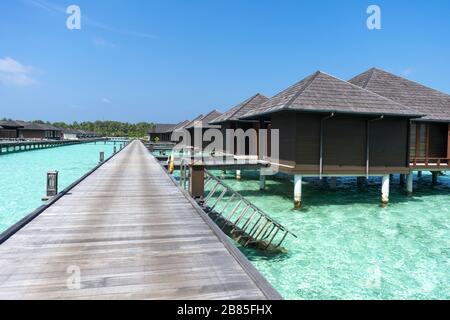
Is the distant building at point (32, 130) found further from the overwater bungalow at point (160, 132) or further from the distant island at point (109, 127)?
the distant island at point (109, 127)

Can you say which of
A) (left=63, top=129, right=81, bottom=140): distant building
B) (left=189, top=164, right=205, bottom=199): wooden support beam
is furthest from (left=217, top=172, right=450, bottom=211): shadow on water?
(left=63, top=129, right=81, bottom=140): distant building

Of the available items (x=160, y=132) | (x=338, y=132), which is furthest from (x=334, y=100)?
(x=160, y=132)

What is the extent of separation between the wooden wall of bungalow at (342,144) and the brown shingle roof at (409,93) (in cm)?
292

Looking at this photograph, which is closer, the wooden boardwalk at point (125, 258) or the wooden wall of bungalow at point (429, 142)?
the wooden boardwalk at point (125, 258)

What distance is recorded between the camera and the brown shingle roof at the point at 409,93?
19.3m

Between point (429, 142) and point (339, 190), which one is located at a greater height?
point (429, 142)

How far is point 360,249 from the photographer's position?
1030 centimetres

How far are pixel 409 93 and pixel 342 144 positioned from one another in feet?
25.6

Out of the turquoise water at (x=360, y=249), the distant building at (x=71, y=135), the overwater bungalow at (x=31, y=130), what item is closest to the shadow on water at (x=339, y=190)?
the turquoise water at (x=360, y=249)

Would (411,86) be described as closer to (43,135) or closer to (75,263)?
(75,263)

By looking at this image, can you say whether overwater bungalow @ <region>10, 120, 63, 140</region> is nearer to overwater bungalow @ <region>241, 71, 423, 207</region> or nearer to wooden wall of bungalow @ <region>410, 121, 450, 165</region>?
overwater bungalow @ <region>241, 71, 423, 207</region>

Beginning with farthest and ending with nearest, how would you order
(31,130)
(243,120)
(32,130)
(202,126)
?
(32,130) → (31,130) → (202,126) → (243,120)

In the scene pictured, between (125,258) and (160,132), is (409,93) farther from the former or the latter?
(160,132)
